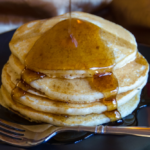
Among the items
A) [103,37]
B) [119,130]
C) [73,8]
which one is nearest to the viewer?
[119,130]

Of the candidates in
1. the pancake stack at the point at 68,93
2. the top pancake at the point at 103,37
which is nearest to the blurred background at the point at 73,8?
the top pancake at the point at 103,37

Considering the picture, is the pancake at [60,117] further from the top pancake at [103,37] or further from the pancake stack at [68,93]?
the top pancake at [103,37]

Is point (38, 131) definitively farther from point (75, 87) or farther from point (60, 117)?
point (75, 87)

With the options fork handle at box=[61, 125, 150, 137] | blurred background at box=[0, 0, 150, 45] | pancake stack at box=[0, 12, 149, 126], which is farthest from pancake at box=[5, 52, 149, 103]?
blurred background at box=[0, 0, 150, 45]

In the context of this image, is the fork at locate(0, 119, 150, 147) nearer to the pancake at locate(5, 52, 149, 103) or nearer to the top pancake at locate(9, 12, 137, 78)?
the pancake at locate(5, 52, 149, 103)

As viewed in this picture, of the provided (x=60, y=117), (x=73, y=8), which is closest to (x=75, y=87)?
(x=60, y=117)
